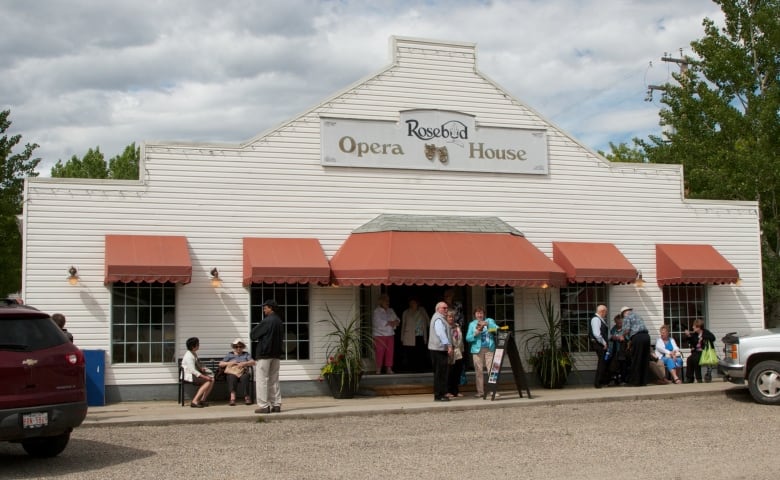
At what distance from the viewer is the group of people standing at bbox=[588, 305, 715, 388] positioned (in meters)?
17.3

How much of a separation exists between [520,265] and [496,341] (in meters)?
1.55

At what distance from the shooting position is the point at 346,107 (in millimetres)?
17156

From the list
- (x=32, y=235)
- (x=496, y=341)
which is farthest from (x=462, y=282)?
(x=32, y=235)

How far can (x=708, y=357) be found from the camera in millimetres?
17375

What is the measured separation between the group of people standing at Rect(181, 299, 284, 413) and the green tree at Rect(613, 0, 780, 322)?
43.9 ft

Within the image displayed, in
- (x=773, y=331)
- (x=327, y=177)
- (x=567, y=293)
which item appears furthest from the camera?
(x=567, y=293)

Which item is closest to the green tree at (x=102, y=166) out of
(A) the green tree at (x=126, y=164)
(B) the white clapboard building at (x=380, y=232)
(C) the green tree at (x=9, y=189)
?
(A) the green tree at (x=126, y=164)

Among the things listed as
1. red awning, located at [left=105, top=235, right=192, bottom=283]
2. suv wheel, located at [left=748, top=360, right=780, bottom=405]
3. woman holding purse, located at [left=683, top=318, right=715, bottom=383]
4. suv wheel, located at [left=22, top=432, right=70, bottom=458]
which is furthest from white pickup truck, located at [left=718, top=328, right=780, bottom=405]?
suv wheel, located at [left=22, top=432, right=70, bottom=458]

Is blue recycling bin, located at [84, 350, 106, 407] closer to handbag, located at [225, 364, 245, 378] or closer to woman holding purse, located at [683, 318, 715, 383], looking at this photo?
handbag, located at [225, 364, 245, 378]

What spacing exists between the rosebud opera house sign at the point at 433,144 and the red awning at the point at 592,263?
69.5 inches

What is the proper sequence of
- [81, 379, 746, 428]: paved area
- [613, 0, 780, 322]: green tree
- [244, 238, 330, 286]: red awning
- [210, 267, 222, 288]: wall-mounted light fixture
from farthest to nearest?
[613, 0, 780, 322]: green tree, [210, 267, 222, 288]: wall-mounted light fixture, [244, 238, 330, 286]: red awning, [81, 379, 746, 428]: paved area

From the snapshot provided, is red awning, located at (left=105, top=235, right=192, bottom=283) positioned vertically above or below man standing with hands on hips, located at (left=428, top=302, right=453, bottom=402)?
above

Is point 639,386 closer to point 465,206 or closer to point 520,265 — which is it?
point 520,265

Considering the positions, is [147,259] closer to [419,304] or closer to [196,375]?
[196,375]
